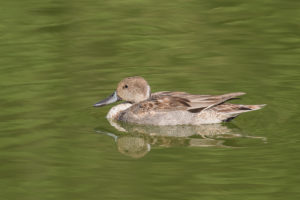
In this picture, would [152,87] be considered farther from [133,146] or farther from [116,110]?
[133,146]

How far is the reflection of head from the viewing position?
9.55 meters

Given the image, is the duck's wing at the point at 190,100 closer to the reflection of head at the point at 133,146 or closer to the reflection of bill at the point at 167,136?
the reflection of bill at the point at 167,136

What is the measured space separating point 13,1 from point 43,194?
9.38 metres

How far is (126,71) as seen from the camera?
42.5 feet

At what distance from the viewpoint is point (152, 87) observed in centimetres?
1230

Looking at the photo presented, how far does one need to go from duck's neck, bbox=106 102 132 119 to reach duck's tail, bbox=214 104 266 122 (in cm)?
139

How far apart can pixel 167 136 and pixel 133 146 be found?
58 cm

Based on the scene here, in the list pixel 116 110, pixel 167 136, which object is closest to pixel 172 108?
pixel 167 136

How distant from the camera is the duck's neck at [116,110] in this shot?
444 inches

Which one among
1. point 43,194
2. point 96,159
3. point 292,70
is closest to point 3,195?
point 43,194

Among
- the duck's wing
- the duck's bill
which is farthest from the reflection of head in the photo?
the duck's bill

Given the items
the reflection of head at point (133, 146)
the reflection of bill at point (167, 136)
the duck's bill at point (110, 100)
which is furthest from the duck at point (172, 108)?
the reflection of head at point (133, 146)

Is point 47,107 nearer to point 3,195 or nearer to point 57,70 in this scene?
point 57,70

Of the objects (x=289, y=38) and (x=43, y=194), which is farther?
(x=289, y=38)
